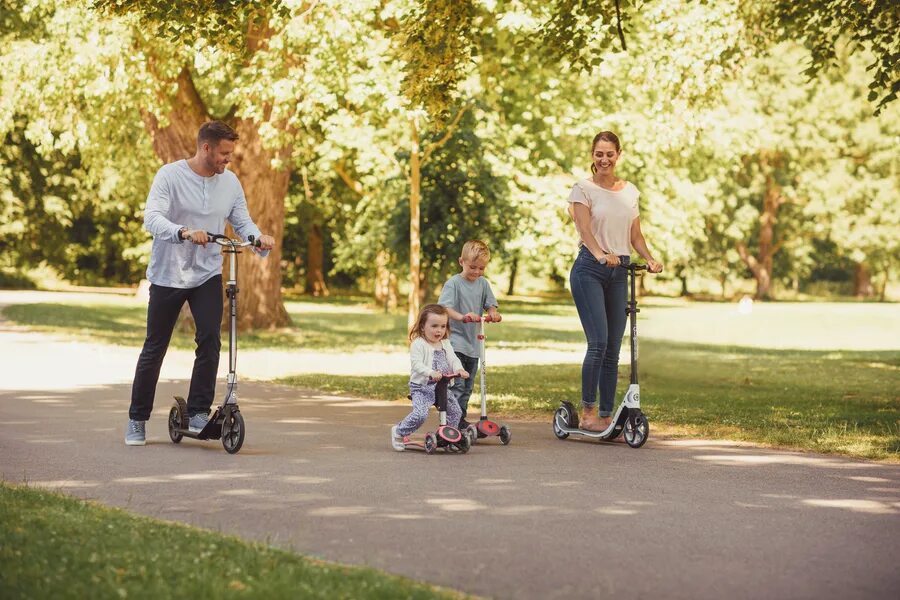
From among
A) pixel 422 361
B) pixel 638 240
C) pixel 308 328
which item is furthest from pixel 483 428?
pixel 308 328

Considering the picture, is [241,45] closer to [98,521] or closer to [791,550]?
[98,521]

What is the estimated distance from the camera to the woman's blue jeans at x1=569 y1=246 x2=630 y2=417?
32.3 ft

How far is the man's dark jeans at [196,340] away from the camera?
9109 mm

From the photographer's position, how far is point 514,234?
28312 millimetres

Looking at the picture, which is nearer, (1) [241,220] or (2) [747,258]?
(1) [241,220]

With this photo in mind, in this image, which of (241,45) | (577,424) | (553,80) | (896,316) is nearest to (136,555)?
(577,424)

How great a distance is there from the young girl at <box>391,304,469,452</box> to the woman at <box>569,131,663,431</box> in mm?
1125

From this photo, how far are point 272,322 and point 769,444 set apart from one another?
18.0 m

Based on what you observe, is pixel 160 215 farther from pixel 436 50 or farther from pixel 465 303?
pixel 436 50

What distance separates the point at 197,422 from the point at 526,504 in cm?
320

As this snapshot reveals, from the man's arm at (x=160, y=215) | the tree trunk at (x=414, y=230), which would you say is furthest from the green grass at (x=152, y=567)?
the tree trunk at (x=414, y=230)

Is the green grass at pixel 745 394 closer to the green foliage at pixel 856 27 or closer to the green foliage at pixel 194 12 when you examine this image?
the green foliage at pixel 856 27

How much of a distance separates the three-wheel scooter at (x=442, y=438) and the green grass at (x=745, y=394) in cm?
230

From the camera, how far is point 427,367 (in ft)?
30.1
